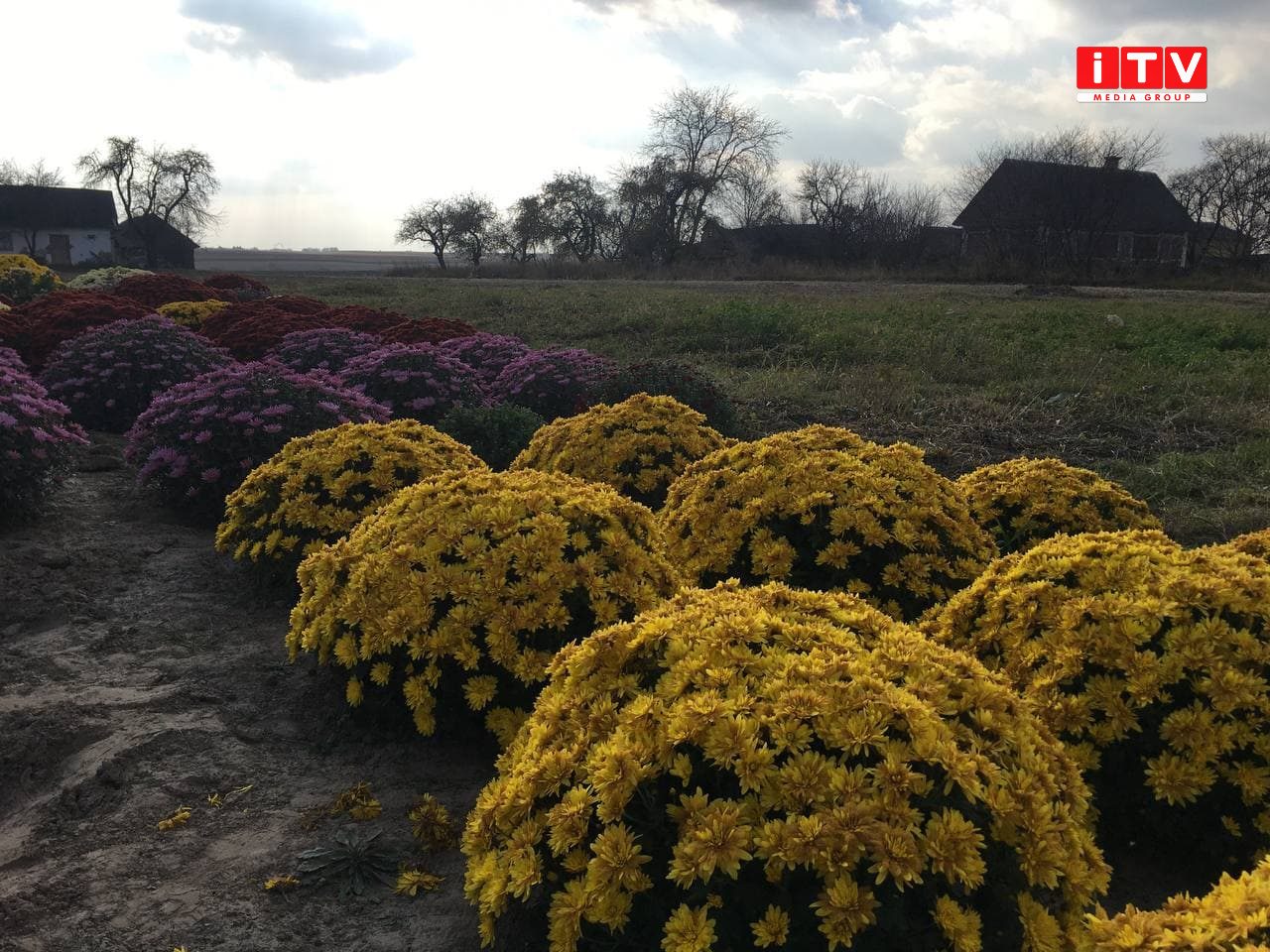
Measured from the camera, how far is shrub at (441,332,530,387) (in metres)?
10.5

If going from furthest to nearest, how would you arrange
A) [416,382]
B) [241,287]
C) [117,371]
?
[241,287], [117,371], [416,382]

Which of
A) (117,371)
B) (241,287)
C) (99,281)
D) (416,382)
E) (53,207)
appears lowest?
(416,382)

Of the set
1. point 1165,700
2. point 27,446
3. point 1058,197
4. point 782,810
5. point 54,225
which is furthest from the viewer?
point 54,225

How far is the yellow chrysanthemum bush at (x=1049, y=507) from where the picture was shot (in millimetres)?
4562

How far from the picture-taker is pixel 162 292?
16.9 metres

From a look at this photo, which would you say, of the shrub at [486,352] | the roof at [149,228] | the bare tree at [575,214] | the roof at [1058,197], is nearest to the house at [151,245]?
the roof at [149,228]

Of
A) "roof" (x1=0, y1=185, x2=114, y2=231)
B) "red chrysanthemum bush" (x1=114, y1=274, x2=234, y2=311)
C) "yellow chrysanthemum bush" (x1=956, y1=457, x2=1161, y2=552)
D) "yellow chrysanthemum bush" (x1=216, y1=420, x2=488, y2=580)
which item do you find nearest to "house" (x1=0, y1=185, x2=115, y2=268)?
"roof" (x1=0, y1=185, x2=114, y2=231)

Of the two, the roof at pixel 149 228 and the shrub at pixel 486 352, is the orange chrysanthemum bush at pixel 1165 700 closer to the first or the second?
the shrub at pixel 486 352

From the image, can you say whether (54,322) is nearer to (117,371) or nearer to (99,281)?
(117,371)

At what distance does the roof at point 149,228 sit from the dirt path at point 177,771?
6700 centimetres

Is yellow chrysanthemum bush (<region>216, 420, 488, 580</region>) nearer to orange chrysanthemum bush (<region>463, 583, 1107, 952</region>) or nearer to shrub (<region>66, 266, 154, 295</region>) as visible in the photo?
orange chrysanthemum bush (<region>463, 583, 1107, 952</region>)

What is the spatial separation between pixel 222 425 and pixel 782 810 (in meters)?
5.87

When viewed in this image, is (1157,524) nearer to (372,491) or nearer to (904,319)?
(372,491)

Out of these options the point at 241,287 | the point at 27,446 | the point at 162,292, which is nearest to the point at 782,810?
the point at 27,446
